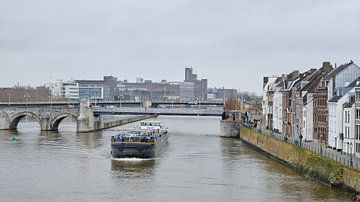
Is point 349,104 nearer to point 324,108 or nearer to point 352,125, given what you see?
point 352,125

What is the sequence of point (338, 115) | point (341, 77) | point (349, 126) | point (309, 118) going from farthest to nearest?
point (309, 118) → point (341, 77) → point (338, 115) → point (349, 126)

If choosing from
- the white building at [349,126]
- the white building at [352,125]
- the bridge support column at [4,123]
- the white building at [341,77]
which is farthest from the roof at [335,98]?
the bridge support column at [4,123]

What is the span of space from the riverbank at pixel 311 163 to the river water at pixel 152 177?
64 centimetres

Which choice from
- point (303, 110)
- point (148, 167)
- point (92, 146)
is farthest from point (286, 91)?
point (148, 167)

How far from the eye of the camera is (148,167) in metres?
58.2

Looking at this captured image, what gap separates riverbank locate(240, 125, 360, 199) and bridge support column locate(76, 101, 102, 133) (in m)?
39.2

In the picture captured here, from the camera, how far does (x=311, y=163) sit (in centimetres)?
4947

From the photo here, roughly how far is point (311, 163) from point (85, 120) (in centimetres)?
6291

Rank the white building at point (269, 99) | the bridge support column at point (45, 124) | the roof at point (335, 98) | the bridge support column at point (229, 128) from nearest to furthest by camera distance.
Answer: the roof at point (335, 98), the white building at point (269, 99), the bridge support column at point (229, 128), the bridge support column at point (45, 124)

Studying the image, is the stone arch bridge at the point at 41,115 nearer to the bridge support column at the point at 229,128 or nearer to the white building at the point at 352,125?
the bridge support column at the point at 229,128

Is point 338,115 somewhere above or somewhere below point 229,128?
above

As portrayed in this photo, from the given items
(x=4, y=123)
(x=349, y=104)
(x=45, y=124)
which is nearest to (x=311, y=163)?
(x=349, y=104)

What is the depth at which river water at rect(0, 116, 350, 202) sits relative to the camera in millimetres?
42406

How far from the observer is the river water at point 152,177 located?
42406 millimetres
